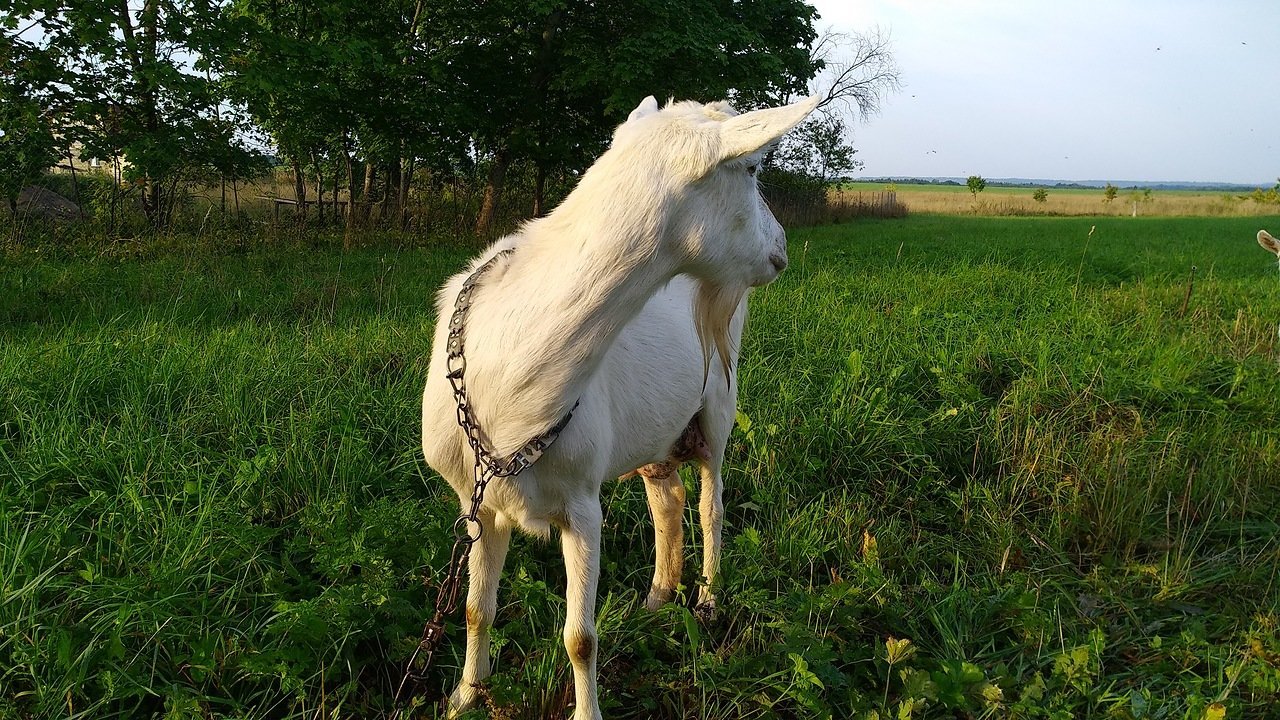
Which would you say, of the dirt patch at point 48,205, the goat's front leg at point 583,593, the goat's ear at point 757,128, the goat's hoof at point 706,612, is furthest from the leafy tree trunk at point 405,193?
the goat's ear at point 757,128

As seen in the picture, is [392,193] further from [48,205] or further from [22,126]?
[22,126]

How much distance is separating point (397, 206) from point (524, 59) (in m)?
3.89

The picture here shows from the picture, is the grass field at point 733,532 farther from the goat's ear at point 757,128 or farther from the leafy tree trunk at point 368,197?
the leafy tree trunk at point 368,197

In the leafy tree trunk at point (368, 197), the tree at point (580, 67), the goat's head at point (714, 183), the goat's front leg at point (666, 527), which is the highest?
the tree at point (580, 67)

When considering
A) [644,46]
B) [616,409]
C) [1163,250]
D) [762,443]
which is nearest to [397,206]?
[644,46]

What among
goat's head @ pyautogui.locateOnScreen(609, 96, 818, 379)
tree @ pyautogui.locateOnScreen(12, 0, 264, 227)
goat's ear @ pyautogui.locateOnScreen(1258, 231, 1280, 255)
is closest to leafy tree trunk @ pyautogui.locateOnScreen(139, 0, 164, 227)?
tree @ pyautogui.locateOnScreen(12, 0, 264, 227)

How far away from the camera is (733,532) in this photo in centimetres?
350

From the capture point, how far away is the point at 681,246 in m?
1.73

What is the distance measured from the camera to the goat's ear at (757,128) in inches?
61.7

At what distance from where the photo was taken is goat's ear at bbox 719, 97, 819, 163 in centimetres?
157

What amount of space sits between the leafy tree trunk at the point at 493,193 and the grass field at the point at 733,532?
772 cm

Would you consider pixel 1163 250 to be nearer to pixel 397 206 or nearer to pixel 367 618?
pixel 397 206

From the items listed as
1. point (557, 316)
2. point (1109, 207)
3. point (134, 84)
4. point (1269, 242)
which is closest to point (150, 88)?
point (134, 84)

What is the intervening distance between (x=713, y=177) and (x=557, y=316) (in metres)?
0.51
